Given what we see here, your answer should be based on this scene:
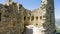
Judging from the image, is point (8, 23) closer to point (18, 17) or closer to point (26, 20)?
point (18, 17)

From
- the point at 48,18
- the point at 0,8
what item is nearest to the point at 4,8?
the point at 0,8

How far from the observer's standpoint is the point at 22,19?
1891cm

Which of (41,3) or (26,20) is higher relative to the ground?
(41,3)

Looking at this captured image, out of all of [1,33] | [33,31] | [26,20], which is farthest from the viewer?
[26,20]

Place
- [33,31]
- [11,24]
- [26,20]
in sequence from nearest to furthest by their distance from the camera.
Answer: [11,24], [33,31], [26,20]

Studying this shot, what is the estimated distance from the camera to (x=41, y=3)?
19234 mm

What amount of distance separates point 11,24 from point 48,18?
5.82m

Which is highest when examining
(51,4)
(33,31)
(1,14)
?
(51,4)

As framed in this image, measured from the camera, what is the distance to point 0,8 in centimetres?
1479

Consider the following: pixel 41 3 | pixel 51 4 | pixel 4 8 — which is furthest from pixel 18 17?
pixel 51 4

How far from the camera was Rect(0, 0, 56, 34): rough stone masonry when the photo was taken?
15183 mm

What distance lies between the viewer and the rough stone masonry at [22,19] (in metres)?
15.2

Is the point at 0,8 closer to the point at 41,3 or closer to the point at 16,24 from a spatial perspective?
the point at 16,24

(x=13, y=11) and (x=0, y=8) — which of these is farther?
(x=13, y=11)
